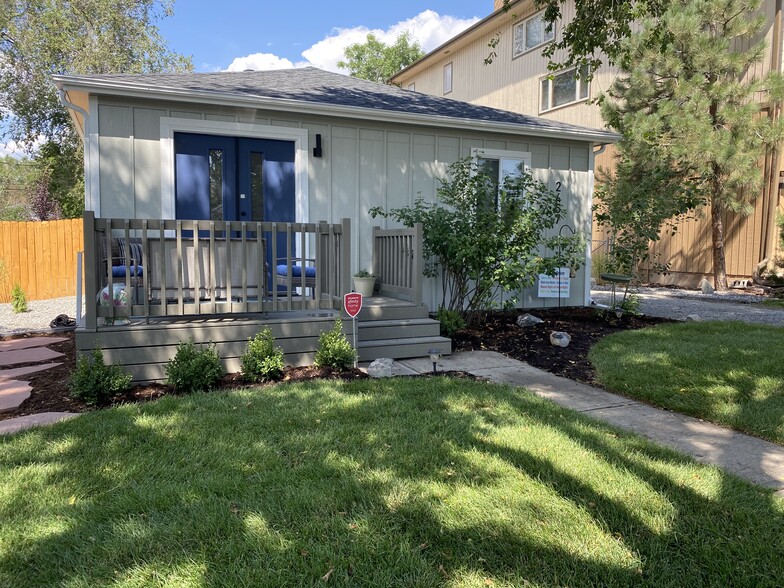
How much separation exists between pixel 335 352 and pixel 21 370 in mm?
2999

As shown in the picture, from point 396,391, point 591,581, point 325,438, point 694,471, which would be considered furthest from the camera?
point 396,391

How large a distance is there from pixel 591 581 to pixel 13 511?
94.1 inches

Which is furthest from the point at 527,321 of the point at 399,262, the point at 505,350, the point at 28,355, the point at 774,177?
the point at 774,177

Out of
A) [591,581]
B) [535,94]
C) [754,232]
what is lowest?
[591,581]

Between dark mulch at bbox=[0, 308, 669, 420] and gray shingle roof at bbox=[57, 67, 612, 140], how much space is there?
A: 9.51 ft

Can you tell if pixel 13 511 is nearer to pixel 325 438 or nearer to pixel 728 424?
pixel 325 438

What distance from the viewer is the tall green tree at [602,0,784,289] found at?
36.4ft

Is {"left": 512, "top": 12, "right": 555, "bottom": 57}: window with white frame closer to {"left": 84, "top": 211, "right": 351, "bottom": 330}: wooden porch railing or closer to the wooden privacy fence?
the wooden privacy fence

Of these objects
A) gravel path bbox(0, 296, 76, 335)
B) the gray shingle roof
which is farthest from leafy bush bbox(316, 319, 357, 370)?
gravel path bbox(0, 296, 76, 335)

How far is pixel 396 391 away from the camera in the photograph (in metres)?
4.06

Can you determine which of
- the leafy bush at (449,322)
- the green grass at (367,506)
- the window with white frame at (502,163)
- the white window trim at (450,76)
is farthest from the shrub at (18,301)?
the white window trim at (450,76)

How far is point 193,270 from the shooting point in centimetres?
453

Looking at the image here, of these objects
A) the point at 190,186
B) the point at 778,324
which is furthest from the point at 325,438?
the point at 778,324

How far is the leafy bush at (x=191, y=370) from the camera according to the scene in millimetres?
4125
